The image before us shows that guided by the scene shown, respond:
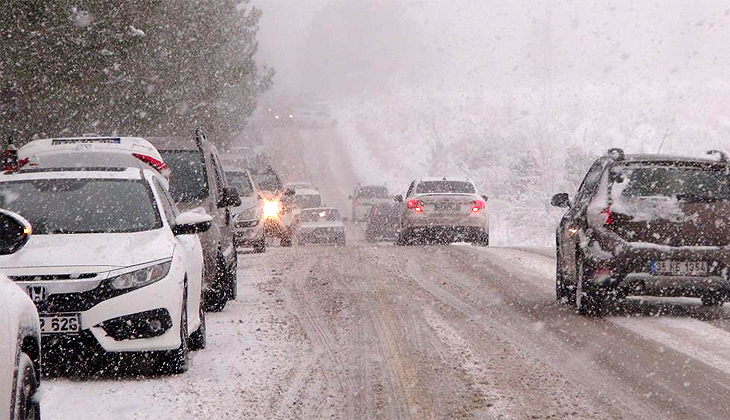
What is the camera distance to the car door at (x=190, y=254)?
9.27 metres

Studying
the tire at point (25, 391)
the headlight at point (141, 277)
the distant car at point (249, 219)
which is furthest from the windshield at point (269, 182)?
the tire at point (25, 391)

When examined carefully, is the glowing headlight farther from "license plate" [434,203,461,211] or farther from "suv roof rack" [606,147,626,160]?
"suv roof rack" [606,147,626,160]

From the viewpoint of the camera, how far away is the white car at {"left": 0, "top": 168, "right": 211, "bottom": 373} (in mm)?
8008

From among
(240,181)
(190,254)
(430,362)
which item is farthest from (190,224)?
(240,181)

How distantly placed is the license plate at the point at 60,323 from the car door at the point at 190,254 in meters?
1.12

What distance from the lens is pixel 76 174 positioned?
32.0 feet

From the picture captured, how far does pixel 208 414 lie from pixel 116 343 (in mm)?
1270

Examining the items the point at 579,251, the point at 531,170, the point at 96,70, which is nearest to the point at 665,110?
the point at 531,170

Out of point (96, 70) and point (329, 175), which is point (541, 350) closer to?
point (96, 70)

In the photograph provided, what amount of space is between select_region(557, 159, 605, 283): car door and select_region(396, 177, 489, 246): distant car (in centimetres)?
1058

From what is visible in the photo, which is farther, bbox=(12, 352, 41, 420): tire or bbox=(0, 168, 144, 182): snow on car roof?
bbox=(0, 168, 144, 182): snow on car roof

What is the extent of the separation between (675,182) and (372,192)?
3364 cm

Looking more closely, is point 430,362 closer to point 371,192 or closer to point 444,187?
point 444,187

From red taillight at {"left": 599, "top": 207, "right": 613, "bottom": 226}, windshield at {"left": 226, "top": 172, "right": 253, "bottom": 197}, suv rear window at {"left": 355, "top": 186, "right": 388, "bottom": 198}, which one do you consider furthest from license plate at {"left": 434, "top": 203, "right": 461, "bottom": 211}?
suv rear window at {"left": 355, "top": 186, "right": 388, "bottom": 198}
